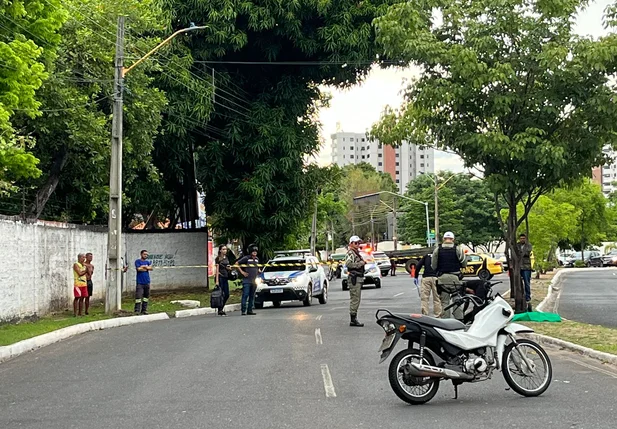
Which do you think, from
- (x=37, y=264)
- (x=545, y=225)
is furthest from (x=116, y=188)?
(x=545, y=225)

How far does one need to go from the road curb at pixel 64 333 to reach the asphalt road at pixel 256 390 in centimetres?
28

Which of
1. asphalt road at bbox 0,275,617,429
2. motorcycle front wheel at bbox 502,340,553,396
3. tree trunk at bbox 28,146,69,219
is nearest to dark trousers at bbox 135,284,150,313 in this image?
tree trunk at bbox 28,146,69,219

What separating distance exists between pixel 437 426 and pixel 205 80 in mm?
24863

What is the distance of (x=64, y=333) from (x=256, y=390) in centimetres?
897

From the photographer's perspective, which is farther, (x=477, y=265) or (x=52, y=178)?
(x=477, y=265)

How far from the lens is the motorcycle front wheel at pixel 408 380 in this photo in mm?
9203

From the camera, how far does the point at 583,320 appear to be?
65.0 ft

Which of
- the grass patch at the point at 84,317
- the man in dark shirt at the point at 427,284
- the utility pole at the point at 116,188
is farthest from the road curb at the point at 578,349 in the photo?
the utility pole at the point at 116,188

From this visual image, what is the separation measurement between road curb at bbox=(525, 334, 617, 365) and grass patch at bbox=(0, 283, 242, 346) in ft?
31.9

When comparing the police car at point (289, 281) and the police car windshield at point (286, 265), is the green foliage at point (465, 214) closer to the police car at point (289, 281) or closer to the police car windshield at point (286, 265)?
the police car at point (289, 281)

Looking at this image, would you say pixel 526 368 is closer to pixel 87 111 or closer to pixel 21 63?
pixel 21 63

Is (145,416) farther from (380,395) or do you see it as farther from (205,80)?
(205,80)

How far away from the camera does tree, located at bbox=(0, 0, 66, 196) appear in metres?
17.2

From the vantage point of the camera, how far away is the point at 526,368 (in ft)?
32.0
